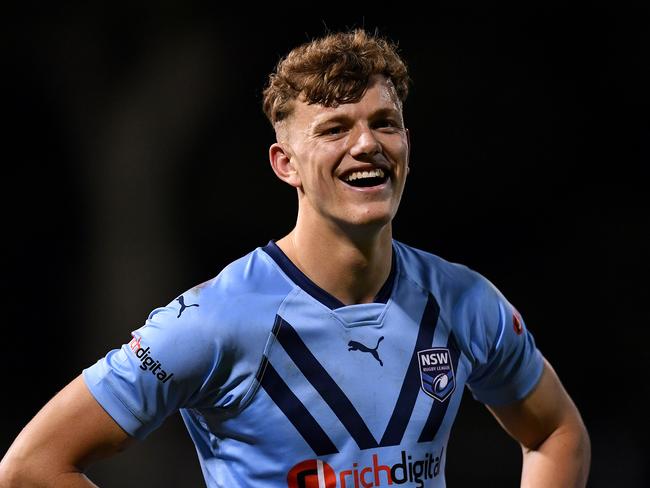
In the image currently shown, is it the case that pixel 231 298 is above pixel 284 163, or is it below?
below

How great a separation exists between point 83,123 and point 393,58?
215 centimetres

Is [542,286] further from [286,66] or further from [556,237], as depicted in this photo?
[286,66]

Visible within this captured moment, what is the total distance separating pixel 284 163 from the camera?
226 centimetres

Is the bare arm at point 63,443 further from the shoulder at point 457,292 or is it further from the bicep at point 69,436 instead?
the shoulder at point 457,292

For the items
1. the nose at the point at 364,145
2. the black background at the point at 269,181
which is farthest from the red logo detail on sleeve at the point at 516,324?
the black background at the point at 269,181

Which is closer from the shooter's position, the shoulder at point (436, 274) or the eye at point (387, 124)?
the eye at point (387, 124)

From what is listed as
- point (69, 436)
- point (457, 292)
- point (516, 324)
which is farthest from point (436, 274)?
point (69, 436)

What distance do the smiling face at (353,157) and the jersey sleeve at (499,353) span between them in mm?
340

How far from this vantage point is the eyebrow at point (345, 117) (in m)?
2.14

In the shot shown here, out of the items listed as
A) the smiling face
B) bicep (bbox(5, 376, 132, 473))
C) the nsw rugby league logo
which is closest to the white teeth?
the smiling face

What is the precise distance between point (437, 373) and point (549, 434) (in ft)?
1.40

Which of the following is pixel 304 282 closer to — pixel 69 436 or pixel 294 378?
pixel 294 378

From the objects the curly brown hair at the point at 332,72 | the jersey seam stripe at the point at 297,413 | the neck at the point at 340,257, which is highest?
the curly brown hair at the point at 332,72

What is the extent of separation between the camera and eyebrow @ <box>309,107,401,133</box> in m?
2.14
